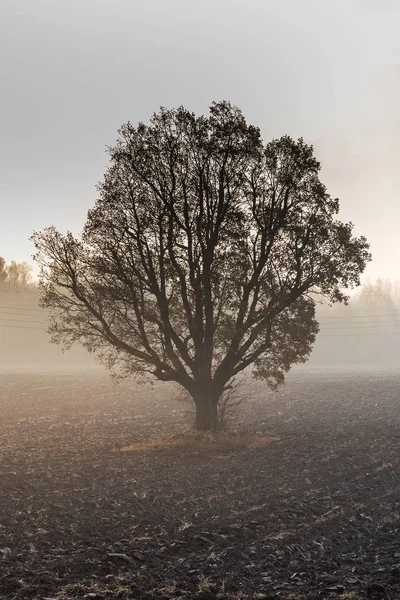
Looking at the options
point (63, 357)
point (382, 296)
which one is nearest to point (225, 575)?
point (63, 357)

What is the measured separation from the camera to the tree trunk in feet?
93.0

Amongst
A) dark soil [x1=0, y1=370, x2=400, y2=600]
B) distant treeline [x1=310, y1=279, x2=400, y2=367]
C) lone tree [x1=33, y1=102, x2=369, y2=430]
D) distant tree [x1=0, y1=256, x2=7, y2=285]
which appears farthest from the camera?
distant treeline [x1=310, y1=279, x2=400, y2=367]

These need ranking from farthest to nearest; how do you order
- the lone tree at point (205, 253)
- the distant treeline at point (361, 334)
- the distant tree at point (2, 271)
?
the distant treeline at point (361, 334)
the distant tree at point (2, 271)
the lone tree at point (205, 253)

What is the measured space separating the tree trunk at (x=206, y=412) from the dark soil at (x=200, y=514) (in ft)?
5.86

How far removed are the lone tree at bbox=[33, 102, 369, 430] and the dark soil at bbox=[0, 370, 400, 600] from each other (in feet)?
18.5

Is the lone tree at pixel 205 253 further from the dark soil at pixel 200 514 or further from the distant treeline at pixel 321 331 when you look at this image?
the distant treeline at pixel 321 331

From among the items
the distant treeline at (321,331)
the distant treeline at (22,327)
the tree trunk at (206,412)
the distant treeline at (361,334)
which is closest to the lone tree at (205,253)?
the tree trunk at (206,412)

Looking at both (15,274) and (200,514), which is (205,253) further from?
(15,274)

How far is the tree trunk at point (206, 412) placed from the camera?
2836 centimetres

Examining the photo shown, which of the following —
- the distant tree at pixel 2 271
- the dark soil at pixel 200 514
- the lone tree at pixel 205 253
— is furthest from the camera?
the distant tree at pixel 2 271

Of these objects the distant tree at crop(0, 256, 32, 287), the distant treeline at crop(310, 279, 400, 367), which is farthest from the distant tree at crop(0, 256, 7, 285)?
the distant treeline at crop(310, 279, 400, 367)

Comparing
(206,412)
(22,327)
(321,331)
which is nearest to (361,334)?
(321,331)

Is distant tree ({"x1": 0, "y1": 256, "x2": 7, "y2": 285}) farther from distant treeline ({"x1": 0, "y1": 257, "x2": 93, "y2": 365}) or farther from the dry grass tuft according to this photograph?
the dry grass tuft

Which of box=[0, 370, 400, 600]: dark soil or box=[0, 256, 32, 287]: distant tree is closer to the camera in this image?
box=[0, 370, 400, 600]: dark soil
